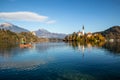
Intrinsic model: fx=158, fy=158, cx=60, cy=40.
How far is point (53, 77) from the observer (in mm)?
39656

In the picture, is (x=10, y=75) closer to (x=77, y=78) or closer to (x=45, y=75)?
(x=45, y=75)

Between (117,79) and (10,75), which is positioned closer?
(117,79)

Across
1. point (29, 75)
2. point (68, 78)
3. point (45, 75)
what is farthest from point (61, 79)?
point (29, 75)

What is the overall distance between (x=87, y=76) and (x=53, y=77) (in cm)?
878

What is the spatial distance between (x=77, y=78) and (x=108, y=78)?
24.7 feet

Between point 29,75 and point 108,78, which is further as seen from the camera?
point 29,75

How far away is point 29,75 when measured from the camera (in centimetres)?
4156

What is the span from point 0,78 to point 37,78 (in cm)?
928

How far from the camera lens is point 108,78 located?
3844cm

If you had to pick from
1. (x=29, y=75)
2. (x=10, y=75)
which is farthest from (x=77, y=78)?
(x=10, y=75)

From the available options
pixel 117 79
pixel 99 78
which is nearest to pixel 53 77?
pixel 99 78

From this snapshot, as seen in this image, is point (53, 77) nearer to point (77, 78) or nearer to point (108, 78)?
point (77, 78)

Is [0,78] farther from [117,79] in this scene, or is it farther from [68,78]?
[117,79]

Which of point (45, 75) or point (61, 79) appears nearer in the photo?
point (61, 79)
